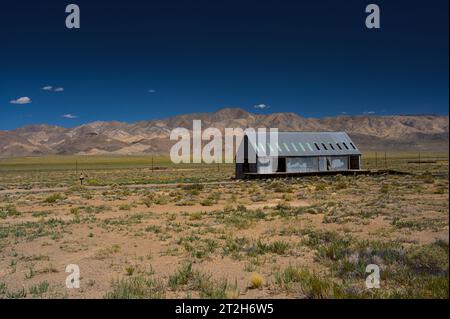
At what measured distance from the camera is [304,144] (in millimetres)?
42281

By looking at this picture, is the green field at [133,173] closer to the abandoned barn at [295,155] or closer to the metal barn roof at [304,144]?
the abandoned barn at [295,155]

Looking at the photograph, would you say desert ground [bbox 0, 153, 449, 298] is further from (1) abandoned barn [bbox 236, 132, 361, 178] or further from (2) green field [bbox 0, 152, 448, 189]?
(2) green field [bbox 0, 152, 448, 189]

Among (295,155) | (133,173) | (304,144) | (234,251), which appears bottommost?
(234,251)

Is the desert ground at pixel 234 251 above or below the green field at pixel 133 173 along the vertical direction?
below

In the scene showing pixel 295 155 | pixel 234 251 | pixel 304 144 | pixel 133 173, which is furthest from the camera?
pixel 133 173

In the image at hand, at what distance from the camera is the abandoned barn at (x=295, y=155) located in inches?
1534

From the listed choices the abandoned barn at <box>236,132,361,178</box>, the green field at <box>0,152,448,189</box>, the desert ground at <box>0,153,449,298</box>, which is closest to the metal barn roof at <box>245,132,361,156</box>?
the abandoned barn at <box>236,132,361,178</box>

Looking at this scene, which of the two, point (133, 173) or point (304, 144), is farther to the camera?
point (133, 173)

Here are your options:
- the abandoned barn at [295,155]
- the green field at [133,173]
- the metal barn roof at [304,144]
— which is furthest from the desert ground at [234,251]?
the green field at [133,173]

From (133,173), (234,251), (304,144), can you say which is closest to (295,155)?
(304,144)

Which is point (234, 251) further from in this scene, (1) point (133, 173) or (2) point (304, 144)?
(1) point (133, 173)

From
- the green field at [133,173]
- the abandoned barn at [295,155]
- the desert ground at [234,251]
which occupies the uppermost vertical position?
the abandoned barn at [295,155]

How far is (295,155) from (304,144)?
2.54m
